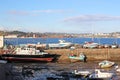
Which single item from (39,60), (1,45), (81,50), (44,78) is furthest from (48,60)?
(44,78)

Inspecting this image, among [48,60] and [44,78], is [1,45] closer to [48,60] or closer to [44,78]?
[48,60]

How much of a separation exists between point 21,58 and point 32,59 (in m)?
1.81

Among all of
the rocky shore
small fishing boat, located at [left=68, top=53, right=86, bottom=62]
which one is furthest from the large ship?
small fishing boat, located at [left=68, top=53, right=86, bottom=62]

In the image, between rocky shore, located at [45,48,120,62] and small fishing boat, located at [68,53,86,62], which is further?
rocky shore, located at [45,48,120,62]

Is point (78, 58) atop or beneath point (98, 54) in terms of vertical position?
beneath

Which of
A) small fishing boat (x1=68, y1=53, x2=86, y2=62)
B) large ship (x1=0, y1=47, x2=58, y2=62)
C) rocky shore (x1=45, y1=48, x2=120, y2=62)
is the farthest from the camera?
rocky shore (x1=45, y1=48, x2=120, y2=62)

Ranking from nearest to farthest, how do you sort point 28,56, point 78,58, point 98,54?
point 28,56 → point 78,58 → point 98,54

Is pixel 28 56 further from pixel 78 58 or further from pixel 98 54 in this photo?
pixel 98 54

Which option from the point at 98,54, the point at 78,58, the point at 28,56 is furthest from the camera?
the point at 98,54

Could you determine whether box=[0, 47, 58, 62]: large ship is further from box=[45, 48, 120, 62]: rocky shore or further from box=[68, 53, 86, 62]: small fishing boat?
box=[68, 53, 86, 62]: small fishing boat

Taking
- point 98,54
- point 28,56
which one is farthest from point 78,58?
point 28,56

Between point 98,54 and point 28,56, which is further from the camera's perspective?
point 98,54

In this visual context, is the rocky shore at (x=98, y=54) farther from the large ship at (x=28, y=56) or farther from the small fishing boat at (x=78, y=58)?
the large ship at (x=28, y=56)

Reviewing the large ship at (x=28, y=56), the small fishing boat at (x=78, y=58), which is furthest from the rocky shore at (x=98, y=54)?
the large ship at (x=28, y=56)
